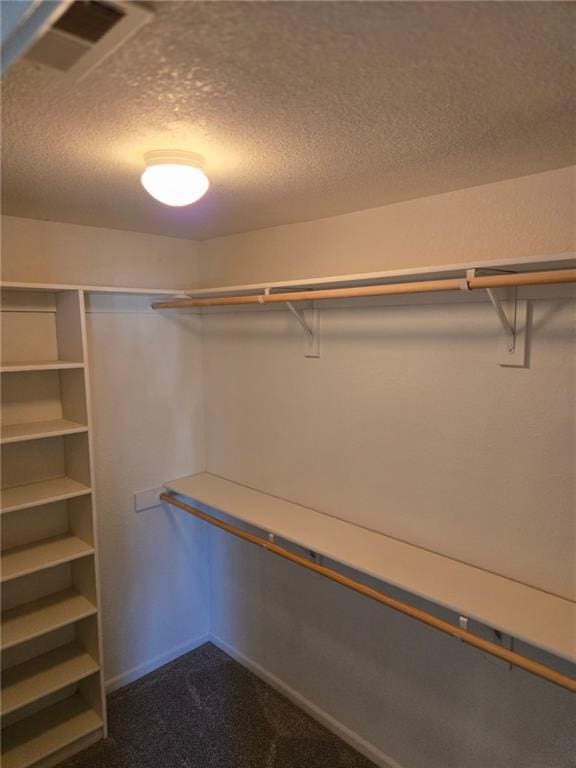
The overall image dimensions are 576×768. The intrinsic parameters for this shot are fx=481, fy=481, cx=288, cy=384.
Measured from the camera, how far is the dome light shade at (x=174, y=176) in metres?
1.31

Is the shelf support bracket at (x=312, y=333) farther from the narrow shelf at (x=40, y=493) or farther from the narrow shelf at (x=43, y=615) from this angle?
the narrow shelf at (x=43, y=615)

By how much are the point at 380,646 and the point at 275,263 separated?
71.1 inches

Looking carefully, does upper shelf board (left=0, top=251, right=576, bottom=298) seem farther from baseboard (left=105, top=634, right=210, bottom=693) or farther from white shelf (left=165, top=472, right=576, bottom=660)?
baseboard (left=105, top=634, right=210, bottom=693)

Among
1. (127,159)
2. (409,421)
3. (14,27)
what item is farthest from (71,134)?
(409,421)

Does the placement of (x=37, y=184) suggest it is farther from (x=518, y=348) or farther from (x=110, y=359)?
(x=518, y=348)

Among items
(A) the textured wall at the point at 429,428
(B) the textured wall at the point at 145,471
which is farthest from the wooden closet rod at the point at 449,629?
(B) the textured wall at the point at 145,471

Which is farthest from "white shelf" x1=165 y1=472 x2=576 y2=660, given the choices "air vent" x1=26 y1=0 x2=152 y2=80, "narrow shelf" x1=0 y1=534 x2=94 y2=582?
"air vent" x1=26 y1=0 x2=152 y2=80

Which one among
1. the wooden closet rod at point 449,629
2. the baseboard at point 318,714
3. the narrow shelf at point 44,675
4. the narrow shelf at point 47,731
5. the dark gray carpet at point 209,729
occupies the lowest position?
the dark gray carpet at point 209,729

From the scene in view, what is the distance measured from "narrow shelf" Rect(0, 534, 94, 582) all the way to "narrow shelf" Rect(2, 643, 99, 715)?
20.2 inches

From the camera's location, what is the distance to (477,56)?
2.77 feet

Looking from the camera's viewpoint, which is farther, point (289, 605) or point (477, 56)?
point (289, 605)

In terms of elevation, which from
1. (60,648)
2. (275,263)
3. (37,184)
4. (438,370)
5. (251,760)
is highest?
(37,184)

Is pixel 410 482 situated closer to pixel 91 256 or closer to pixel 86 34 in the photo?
pixel 86 34

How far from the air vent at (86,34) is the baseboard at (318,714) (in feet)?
8.59
